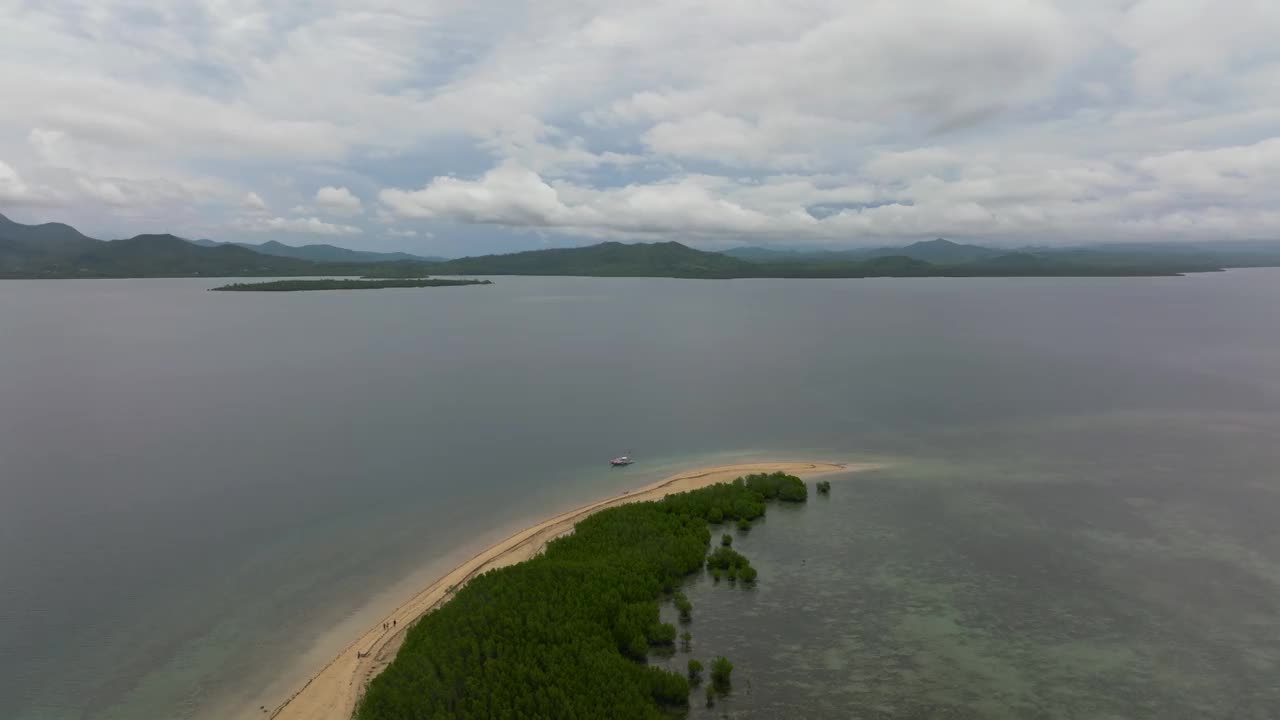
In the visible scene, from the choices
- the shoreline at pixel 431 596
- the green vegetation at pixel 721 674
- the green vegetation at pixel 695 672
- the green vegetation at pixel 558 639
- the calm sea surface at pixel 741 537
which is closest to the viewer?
the green vegetation at pixel 558 639

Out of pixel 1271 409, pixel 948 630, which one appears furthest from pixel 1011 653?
pixel 1271 409

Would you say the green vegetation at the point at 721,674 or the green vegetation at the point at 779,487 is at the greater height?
the green vegetation at the point at 779,487

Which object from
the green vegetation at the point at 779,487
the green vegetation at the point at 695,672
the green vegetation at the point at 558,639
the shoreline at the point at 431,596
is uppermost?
the green vegetation at the point at 558,639

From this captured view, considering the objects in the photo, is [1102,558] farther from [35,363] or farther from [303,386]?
[35,363]

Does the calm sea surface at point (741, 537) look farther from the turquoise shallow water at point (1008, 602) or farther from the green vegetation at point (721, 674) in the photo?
the green vegetation at point (721, 674)

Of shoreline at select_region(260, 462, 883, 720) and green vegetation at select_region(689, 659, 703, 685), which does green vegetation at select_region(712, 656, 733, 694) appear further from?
shoreline at select_region(260, 462, 883, 720)

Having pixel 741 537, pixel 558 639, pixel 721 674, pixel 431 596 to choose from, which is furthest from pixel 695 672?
pixel 431 596

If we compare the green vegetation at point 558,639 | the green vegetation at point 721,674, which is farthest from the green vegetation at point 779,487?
the green vegetation at point 721,674
